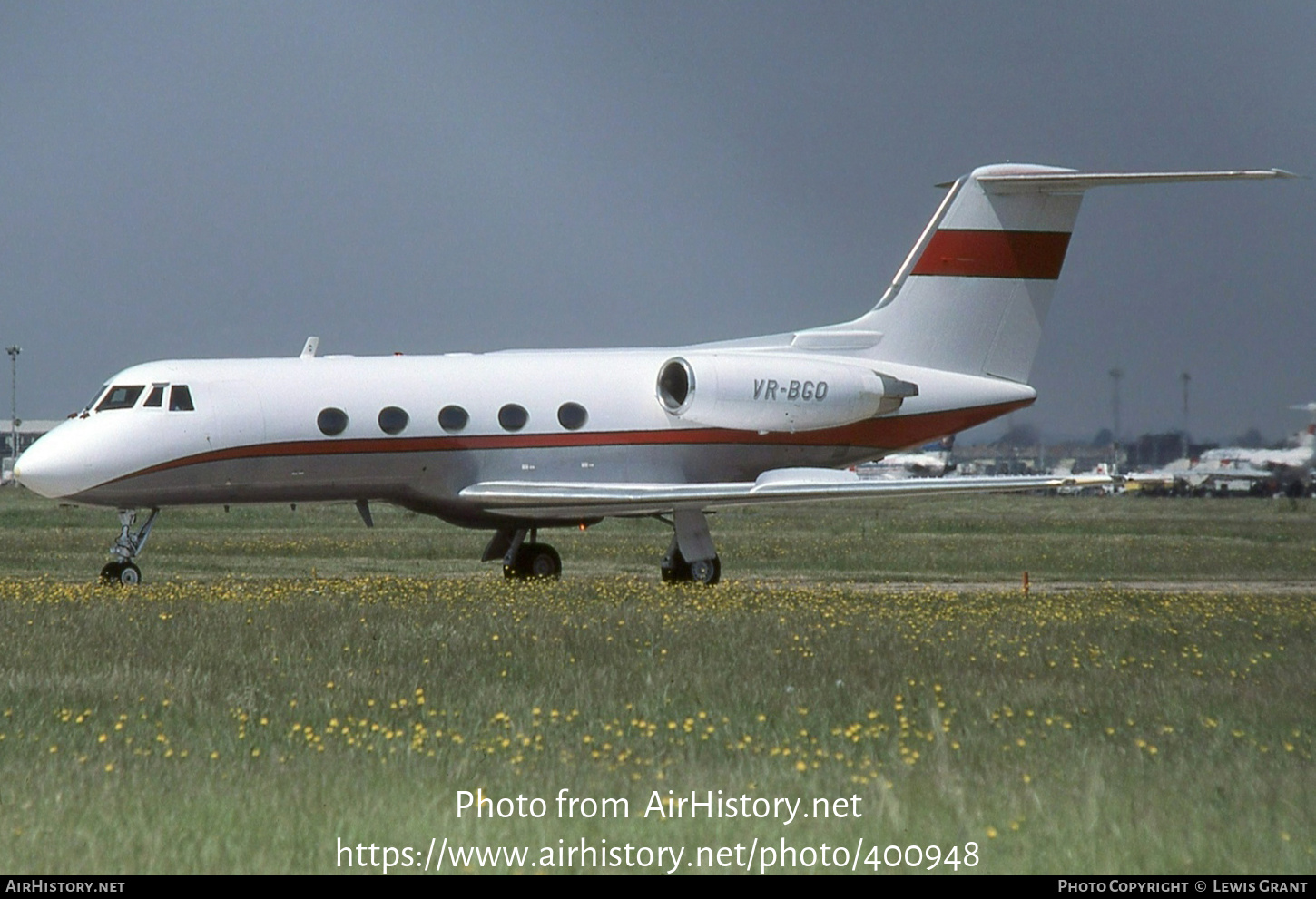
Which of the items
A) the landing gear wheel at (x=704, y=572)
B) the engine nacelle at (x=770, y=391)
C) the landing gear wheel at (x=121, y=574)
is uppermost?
the engine nacelle at (x=770, y=391)

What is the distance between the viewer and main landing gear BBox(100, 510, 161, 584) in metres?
21.9

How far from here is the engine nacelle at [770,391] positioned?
963 inches

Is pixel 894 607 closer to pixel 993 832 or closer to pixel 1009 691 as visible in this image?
pixel 1009 691

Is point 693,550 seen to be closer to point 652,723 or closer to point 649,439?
point 649,439

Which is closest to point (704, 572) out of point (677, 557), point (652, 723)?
point (677, 557)

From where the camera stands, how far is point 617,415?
24422mm

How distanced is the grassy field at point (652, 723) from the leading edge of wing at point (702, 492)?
48.6 inches

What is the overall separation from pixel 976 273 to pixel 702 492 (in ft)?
21.4

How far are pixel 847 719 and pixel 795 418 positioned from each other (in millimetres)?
13976

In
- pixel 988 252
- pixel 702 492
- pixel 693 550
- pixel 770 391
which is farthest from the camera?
pixel 988 252

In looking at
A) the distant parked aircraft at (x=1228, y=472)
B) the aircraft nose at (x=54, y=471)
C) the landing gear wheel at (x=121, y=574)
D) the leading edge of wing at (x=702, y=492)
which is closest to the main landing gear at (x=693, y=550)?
the leading edge of wing at (x=702, y=492)

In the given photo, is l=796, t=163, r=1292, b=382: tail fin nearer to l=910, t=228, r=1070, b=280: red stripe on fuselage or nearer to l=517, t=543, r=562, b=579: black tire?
l=910, t=228, r=1070, b=280: red stripe on fuselage

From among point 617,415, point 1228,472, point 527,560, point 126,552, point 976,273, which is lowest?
point 126,552

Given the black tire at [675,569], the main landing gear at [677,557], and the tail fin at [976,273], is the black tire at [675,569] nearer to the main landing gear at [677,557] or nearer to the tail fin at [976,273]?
the main landing gear at [677,557]
